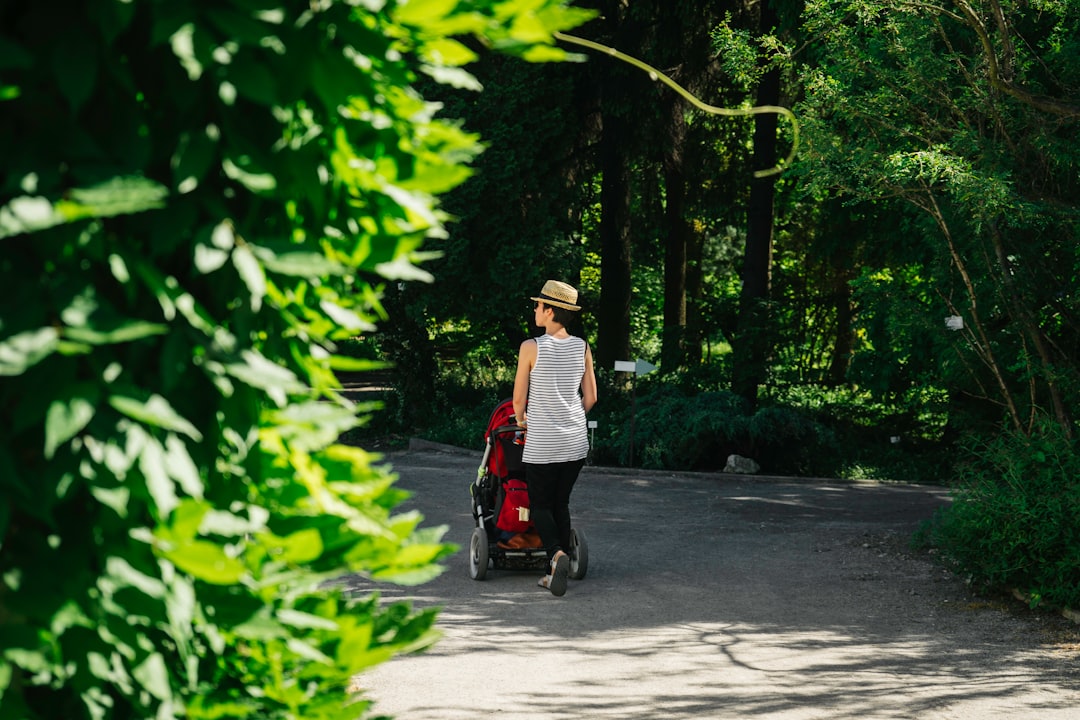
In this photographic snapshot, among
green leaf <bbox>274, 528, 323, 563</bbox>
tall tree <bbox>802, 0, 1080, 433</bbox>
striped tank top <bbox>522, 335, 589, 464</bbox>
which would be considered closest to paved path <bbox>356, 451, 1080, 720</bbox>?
striped tank top <bbox>522, 335, 589, 464</bbox>

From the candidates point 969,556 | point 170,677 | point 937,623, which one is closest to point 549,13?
point 170,677

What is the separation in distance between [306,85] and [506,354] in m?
22.5

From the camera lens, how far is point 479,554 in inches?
347

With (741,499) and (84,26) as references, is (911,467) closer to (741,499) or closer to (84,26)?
(741,499)

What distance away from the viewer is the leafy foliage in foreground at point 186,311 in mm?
1535

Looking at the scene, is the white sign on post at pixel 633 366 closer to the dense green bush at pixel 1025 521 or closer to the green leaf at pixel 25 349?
the dense green bush at pixel 1025 521

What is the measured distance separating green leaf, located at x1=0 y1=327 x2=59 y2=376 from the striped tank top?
6698 millimetres

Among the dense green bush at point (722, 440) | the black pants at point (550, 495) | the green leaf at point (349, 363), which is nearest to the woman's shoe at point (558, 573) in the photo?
the black pants at point (550, 495)

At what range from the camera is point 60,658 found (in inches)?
63.8

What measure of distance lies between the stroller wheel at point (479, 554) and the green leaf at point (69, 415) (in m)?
7.35

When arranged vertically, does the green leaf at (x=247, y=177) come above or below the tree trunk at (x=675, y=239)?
below

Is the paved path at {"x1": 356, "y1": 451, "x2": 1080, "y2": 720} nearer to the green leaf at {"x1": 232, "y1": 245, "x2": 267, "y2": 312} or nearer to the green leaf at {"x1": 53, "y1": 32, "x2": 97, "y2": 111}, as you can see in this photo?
the green leaf at {"x1": 232, "y1": 245, "x2": 267, "y2": 312}

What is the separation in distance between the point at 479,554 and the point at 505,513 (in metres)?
0.37

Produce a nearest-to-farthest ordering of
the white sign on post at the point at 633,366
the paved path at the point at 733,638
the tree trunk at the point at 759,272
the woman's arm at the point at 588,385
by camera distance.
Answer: the paved path at the point at 733,638 < the woman's arm at the point at 588,385 < the white sign on post at the point at 633,366 < the tree trunk at the point at 759,272
